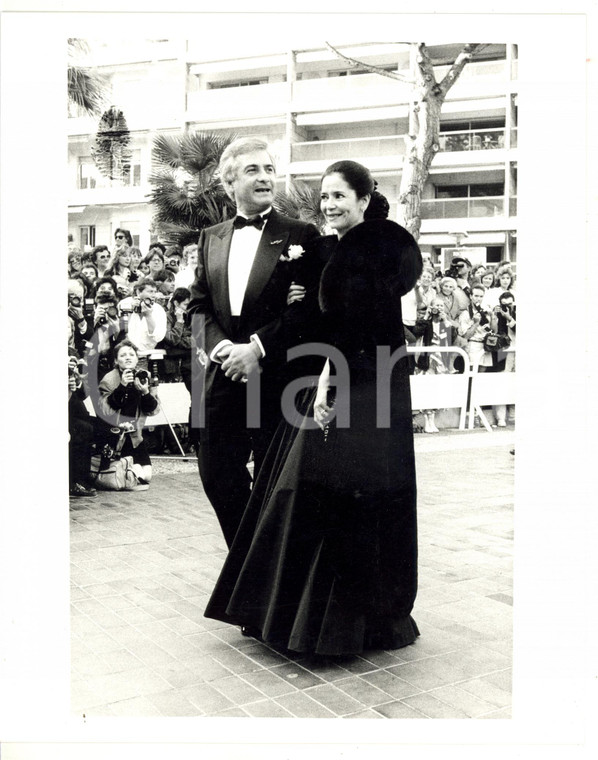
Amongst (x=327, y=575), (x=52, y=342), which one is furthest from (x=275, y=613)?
(x=52, y=342)

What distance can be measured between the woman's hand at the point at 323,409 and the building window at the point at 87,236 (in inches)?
38.9

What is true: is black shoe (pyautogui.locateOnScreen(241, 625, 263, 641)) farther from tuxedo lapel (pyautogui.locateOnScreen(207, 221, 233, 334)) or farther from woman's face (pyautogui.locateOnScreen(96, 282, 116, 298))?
woman's face (pyautogui.locateOnScreen(96, 282, 116, 298))

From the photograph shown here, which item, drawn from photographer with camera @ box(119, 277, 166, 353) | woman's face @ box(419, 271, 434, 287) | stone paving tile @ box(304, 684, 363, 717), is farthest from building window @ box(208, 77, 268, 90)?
stone paving tile @ box(304, 684, 363, 717)

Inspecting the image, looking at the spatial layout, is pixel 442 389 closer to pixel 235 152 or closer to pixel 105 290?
pixel 235 152

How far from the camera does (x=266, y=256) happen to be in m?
3.22

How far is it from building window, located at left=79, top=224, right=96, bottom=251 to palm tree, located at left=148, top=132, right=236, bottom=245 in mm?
220

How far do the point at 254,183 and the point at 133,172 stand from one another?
47cm

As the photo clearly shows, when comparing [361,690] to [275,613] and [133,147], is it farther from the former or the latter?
[133,147]

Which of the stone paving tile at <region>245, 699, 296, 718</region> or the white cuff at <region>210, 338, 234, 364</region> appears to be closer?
the stone paving tile at <region>245, 699, 296, 718</region>

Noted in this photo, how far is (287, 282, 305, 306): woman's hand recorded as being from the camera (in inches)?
125

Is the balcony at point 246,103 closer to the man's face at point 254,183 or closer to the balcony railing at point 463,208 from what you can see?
the man's face at point 254,183

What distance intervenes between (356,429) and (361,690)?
90cm

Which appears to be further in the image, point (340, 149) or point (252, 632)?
point (252, 632)

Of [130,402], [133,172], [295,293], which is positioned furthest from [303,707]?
[133,172]
